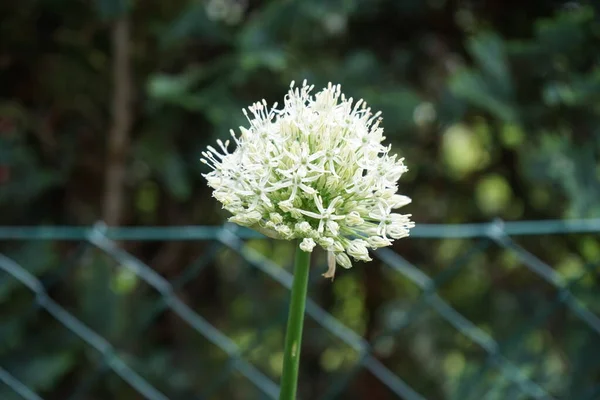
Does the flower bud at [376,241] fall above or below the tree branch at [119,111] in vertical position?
below

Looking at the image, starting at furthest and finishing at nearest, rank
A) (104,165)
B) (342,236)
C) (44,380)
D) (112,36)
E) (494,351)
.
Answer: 1. (104,165)
2. (112,36)
3. (44,380)
4. (494,351)
5. (342,236)

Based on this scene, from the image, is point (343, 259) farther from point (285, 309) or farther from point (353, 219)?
point (285, 309)

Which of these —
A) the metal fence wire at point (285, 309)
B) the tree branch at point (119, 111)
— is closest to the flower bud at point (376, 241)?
the metal fence wire at point (285, 309)

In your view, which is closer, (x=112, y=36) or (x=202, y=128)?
(x=202, y=128)

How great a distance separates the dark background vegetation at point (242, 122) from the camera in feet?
4.50

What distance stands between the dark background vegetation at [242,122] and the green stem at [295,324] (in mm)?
926

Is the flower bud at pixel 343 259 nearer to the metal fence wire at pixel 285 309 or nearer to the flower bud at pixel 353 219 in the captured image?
the flower bud at pixel 353 219

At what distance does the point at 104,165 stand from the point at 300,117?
137 cm

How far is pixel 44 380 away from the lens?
143 centimetres

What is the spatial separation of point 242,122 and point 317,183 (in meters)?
0.94

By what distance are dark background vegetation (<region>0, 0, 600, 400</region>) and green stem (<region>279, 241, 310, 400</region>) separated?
0.93 meters

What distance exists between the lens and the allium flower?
1.52 feet

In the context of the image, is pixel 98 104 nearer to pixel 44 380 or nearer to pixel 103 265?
pixel 103 265

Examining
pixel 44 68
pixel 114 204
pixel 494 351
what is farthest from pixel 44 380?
pixel 494 351
